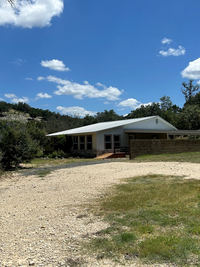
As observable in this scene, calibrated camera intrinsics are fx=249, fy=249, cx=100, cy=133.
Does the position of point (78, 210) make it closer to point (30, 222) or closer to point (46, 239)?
point (30, 222)

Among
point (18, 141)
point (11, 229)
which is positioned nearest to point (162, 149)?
point (18, 141)

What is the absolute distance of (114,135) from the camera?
85.8ft

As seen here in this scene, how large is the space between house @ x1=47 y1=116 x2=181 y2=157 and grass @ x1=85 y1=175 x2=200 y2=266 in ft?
62.0

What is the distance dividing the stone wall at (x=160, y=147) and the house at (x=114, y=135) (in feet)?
19.3

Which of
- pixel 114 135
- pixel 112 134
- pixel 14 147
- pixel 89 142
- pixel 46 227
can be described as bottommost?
pixel 46 227

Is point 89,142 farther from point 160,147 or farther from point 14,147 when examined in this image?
point 14,147

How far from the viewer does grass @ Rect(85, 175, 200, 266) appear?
10.4ft

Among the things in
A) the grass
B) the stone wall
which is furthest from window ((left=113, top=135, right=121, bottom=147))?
the grass

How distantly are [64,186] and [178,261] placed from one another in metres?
5.80

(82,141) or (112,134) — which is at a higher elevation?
(112,134)

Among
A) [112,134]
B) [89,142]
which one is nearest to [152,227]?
[112,134]

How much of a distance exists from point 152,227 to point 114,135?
22.2 metres

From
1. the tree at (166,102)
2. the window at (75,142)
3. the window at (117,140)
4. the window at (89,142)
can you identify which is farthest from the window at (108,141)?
the tree at (166,102)

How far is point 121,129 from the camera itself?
2662cm
